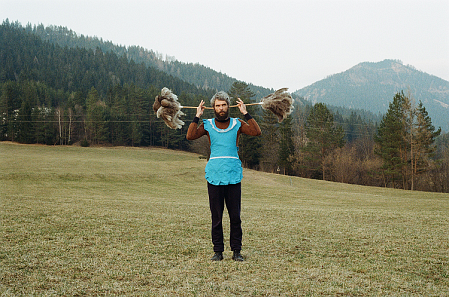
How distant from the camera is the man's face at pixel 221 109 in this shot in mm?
5371

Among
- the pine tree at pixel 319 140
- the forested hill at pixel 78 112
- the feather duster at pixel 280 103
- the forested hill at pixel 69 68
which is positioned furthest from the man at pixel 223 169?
the forested hill at pixel 69 68

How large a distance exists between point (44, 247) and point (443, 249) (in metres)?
7.38

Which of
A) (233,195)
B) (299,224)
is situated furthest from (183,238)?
(299,224)

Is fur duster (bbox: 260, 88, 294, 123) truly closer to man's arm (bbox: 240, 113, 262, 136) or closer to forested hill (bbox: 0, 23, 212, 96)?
man's arm (bbox: 240, 113, 262, 136)

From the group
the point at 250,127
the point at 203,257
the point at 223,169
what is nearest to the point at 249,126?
the point at 250,127

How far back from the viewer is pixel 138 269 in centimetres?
464

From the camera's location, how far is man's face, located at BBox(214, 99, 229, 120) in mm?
5371

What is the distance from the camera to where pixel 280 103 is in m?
6.20

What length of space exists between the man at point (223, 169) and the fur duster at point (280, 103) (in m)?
0.96

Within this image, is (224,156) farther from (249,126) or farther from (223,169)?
(249,126)

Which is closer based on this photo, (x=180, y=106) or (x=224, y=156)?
(x=224, y=156)

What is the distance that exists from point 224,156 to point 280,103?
1715mm

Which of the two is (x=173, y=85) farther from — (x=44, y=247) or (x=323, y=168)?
(x=44, y=247)

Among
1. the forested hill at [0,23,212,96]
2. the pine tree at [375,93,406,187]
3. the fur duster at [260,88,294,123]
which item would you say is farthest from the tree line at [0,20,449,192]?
the fur duster at [260,88,294,123]
